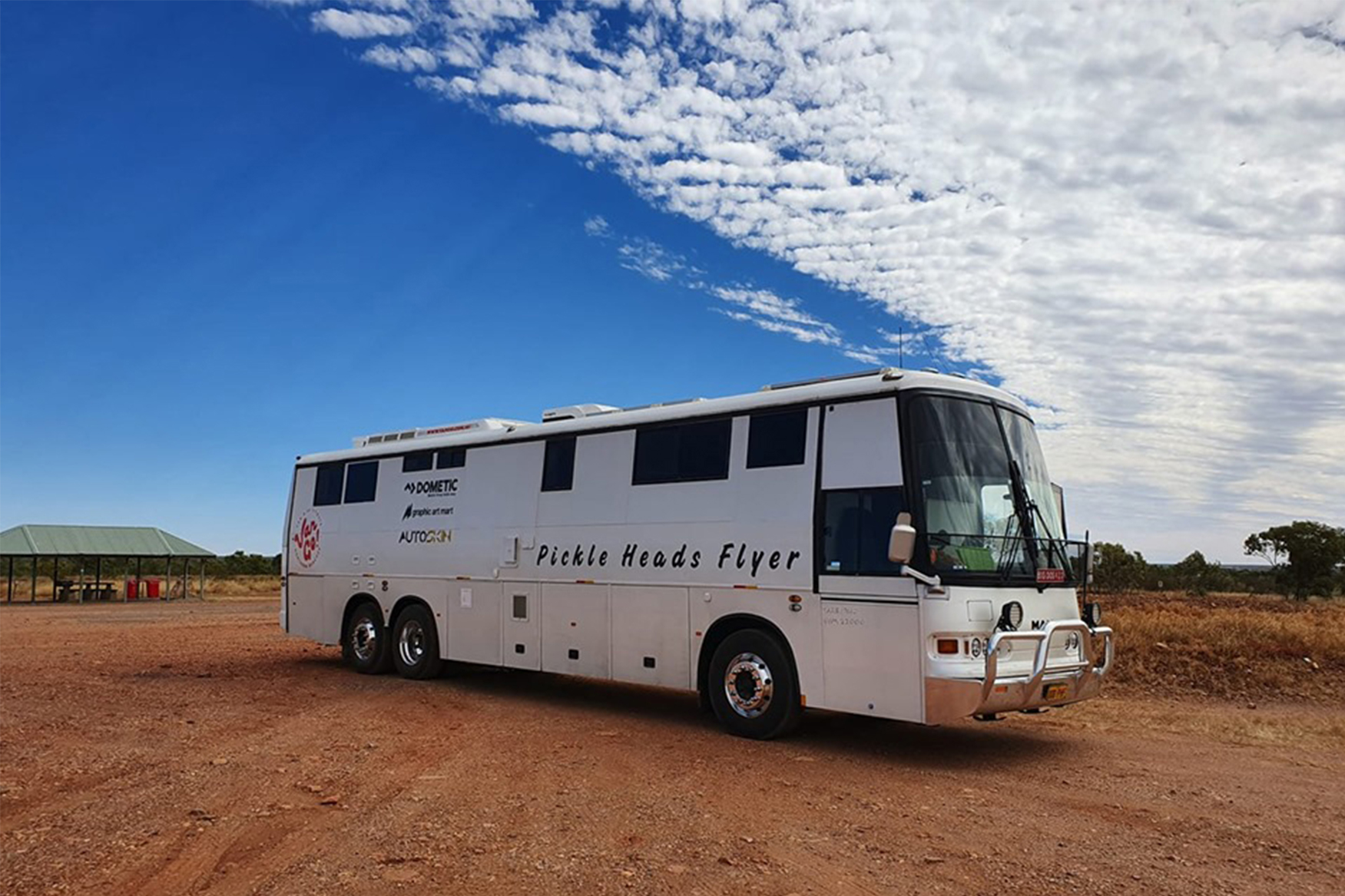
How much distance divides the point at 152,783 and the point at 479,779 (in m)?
2.50

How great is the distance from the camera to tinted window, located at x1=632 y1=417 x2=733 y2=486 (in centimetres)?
1130

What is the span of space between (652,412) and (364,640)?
22.7ft

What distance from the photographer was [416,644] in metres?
15.6

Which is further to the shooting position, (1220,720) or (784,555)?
(1220,720)

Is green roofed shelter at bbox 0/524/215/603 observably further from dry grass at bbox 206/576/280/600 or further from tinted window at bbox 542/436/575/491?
tinted window at bbox 542/436/575/491

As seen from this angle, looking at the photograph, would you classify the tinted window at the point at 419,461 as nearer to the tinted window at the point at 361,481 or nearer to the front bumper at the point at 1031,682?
the tinted window at the point at 361,481

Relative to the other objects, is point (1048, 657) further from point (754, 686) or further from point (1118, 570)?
point (1118, 570)

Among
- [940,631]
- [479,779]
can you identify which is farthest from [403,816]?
[940,631]

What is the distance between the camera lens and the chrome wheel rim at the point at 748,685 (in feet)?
34.3

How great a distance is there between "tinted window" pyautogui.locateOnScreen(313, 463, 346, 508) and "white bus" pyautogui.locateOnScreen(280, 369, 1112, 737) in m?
3.02

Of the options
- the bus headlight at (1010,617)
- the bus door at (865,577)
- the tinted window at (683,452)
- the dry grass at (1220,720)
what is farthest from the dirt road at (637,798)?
the tinted window at (683,452)

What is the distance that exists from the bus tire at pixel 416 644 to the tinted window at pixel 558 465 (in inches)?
124

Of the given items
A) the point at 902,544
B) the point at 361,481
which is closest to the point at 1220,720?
the point at 902,544

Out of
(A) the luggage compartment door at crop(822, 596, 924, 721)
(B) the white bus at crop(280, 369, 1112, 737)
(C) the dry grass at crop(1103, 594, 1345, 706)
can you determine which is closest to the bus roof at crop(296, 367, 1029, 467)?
(B) the white bus at crop(280, 369, 1112, 737)
